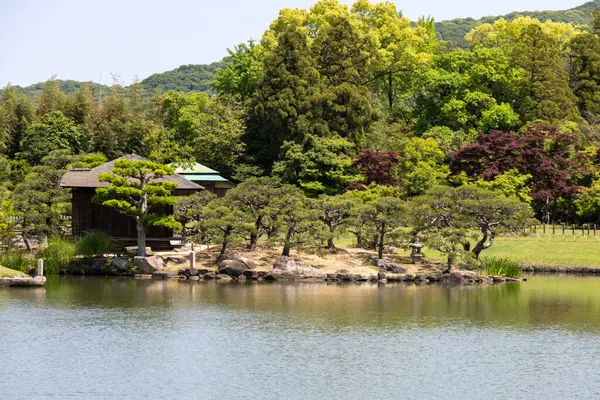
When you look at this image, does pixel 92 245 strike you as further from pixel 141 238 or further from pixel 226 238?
pixel 226 238

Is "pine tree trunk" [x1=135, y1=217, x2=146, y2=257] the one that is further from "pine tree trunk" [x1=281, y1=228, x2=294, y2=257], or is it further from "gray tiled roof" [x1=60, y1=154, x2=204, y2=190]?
"pine tree trunk" [x1=281, y1=228, x2=294, y2=257]

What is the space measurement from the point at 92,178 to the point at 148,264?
16.8 ft

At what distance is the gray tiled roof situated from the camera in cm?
3506

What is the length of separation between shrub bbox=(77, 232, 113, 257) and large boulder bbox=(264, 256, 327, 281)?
6.28 metres

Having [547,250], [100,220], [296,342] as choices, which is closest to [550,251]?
[547,250]

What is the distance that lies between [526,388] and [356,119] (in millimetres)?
31180

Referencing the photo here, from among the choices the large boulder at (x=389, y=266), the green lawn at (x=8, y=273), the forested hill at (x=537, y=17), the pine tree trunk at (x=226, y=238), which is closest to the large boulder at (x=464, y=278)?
the large boulder at (x=389, y=266)

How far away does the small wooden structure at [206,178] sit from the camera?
47406mm

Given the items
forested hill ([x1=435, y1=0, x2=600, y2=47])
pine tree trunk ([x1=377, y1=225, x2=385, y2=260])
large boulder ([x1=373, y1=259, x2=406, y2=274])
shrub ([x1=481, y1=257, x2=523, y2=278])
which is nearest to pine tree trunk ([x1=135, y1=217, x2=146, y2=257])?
large boulder ([x1=373, y1=259, x2=406, y2=274])

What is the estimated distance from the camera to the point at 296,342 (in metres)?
21.2

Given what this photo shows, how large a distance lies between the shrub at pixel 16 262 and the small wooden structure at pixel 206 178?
15.8m

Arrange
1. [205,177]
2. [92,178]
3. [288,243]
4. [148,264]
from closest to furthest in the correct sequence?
[148,264], [288,243], [92,178], [205,177]

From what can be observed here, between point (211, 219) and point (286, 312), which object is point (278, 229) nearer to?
point (211, 219)

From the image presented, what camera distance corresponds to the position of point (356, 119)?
47.7 metres
